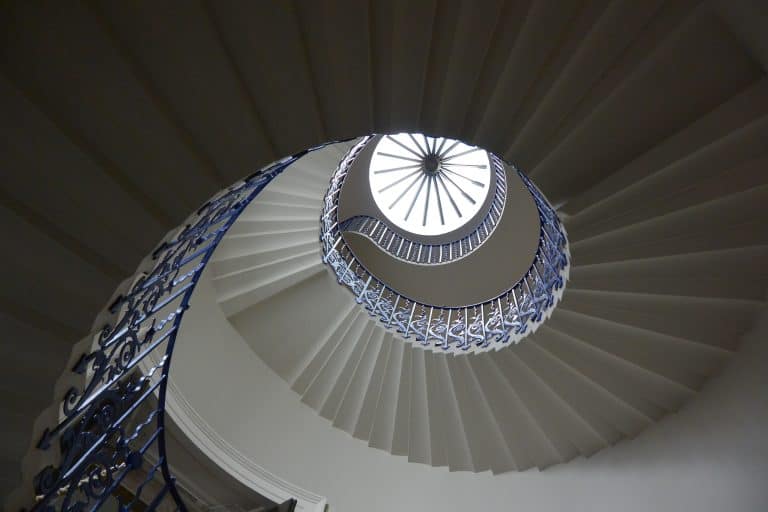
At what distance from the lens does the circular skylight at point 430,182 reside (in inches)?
412

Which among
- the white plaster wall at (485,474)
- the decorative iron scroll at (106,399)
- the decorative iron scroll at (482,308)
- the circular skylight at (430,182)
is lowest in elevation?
the decorative iron scroll at (106,399)

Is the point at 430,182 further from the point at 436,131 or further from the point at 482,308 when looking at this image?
the point at 436,131

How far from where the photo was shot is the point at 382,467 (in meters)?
6.12

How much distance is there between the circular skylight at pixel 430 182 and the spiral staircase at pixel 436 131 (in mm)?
6090

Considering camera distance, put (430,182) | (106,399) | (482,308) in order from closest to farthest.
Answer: (106,399)
(482,308)
(430,182)

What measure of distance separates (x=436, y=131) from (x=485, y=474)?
15.1 ft

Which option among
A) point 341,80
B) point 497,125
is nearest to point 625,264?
point 497,125

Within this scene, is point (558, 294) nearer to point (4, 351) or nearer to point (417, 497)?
point (417, 497)

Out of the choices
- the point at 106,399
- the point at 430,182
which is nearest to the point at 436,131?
the point at 106,399

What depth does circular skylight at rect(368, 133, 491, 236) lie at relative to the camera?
10469mm

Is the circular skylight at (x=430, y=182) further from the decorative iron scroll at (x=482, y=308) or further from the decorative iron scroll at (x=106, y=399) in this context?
the decorative iron scroll at (x=106, y=399)

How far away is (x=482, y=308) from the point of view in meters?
6.52

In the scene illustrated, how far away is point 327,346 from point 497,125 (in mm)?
4105

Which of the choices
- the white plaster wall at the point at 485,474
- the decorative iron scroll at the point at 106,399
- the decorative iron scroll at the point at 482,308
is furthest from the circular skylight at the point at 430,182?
the decorative iron scroll at the point at 106,399
